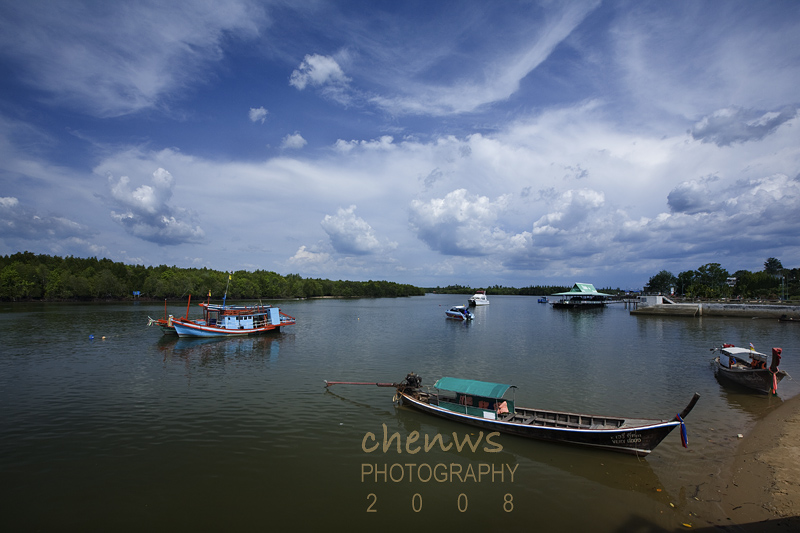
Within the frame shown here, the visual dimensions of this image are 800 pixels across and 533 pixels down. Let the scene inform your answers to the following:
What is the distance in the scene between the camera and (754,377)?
93.9ft

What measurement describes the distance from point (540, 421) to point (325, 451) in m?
11.7

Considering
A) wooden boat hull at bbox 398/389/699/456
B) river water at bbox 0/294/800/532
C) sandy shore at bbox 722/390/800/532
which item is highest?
wooden boat hull at bbox 398/389/699/456

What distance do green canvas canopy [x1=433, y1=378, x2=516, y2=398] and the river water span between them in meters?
2.23

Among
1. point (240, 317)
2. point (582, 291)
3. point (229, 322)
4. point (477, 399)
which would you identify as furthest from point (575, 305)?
point (477, 399)

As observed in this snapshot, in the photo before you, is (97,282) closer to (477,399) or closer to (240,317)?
(240,317)

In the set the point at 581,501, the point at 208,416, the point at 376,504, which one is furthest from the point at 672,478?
the point at 208,416

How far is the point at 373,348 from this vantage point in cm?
4741

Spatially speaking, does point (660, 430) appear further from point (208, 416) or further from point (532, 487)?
point (208, 416)

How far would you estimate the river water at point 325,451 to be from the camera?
46.2 feet

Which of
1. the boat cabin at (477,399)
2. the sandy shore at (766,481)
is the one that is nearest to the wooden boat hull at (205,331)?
the boat cabin at (477,399)

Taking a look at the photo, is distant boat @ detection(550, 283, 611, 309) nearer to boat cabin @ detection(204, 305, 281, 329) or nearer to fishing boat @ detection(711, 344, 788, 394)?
fishing boat @ detection(711, 344, 788, 394)

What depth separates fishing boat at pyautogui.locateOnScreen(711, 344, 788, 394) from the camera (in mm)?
27344

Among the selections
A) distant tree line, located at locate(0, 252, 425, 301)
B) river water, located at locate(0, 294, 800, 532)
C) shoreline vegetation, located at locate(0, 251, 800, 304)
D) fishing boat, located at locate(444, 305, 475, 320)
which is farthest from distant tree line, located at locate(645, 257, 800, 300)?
distant tree line, located at locate(0, 252, 425, 301)

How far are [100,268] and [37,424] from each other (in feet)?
561
